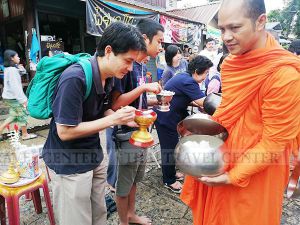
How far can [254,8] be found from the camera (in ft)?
4.13

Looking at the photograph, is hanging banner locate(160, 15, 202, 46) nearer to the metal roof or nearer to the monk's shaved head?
the metal roof

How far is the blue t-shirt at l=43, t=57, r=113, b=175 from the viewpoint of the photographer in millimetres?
1438

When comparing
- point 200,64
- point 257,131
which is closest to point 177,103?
point 200,64

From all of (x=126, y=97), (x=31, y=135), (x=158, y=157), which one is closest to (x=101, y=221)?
(x=126, y=97)

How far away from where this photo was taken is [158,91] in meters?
2.21

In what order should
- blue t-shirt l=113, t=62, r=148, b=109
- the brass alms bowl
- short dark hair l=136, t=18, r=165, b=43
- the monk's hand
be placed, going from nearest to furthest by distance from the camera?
1. the monk's hand
2. the brass alms bowl
3. blue t-shirt l=113, t=62, r=148, b=109
4. short dark hair l=136, t=18, r=165, b=43

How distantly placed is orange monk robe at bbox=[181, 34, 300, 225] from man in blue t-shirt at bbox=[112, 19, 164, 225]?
2.75ft

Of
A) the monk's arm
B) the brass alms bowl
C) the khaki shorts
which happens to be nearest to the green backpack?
the brass alms bowl

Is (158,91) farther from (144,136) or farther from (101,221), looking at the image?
(101,221)

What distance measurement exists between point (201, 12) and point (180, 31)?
14.1 feet

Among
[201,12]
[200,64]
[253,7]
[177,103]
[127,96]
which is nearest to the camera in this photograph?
[253,7]

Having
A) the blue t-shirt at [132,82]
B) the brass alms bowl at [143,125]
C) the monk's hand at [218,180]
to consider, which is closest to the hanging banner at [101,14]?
the blue t-shirt at [132,82]

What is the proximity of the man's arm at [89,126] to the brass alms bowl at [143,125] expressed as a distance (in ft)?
0.67

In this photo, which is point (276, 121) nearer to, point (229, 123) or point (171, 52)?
point (229, 123)
